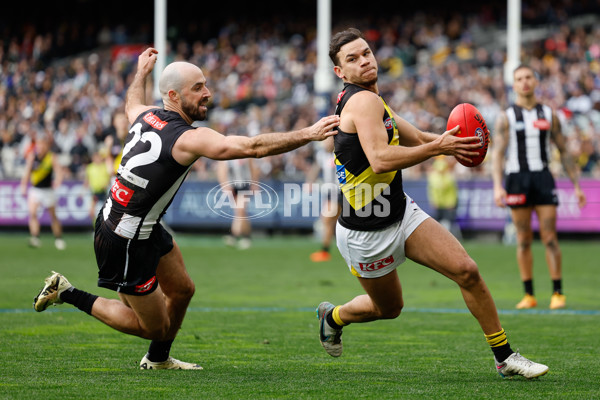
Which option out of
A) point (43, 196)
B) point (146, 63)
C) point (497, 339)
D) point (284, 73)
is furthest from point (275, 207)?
point (497, 339)

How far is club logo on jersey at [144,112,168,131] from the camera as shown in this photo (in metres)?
5.65

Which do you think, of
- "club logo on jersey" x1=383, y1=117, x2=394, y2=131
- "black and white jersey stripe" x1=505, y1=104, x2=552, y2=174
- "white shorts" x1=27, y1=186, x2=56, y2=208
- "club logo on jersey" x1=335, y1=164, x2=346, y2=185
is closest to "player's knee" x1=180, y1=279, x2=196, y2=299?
"club logo on jersey" x1=335, y1=164, x2=346, y2=185

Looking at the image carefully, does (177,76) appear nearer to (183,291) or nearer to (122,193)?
(122,193)

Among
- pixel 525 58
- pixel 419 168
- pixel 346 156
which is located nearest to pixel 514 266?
pixel 419 168

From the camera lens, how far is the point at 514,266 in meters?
14.7

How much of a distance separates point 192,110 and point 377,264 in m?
1.52

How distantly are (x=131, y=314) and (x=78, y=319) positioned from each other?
2.79 metres

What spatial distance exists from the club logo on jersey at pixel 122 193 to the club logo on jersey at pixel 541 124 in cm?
546

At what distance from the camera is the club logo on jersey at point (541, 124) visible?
983 cm

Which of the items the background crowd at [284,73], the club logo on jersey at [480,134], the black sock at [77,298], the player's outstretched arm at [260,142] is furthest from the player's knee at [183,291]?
the background crowd at [284,73]

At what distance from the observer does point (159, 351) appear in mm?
6145

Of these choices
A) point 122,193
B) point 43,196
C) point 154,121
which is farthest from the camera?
point 43,196

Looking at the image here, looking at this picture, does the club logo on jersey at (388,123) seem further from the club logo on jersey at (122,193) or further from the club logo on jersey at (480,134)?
the club logo on jersey at (122,193)

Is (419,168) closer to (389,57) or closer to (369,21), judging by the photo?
(389,57)
